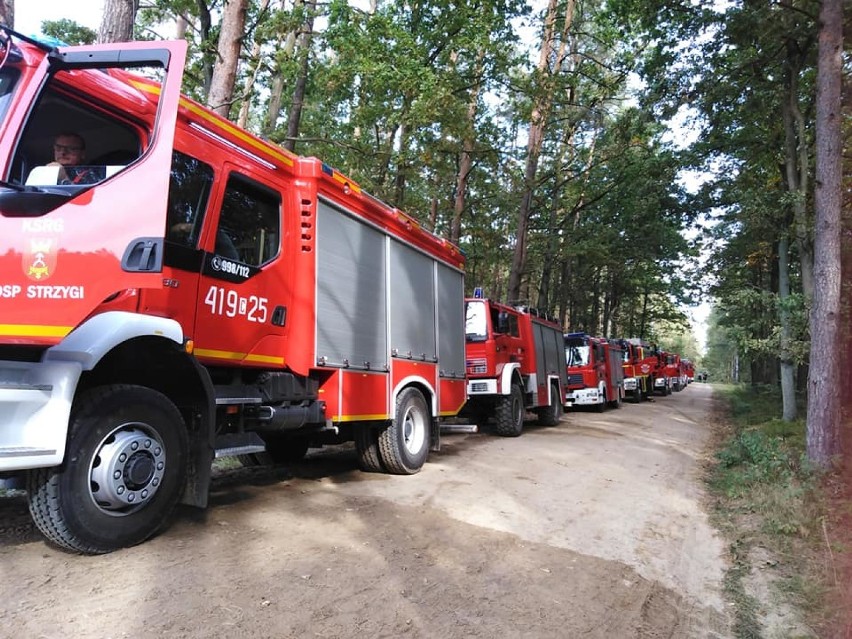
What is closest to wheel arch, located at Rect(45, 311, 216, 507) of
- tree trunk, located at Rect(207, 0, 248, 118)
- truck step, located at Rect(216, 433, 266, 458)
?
truck step, located at Rect(216, 433, 266, 458)

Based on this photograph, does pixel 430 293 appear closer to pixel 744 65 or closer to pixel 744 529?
pixel 744 529

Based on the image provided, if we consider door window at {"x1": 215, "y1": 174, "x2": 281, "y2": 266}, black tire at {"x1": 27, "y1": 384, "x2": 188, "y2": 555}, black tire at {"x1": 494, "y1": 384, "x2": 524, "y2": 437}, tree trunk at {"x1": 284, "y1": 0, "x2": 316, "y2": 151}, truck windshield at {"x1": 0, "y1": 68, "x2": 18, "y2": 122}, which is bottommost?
black tire at {"x1": 494, "y1": 384, "x2": 524, "y2": 437}

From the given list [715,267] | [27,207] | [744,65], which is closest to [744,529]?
[27,207]

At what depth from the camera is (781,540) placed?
505 cm

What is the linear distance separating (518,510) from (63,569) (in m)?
3.87

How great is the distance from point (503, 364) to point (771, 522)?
261 inches

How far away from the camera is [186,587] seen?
3.40m

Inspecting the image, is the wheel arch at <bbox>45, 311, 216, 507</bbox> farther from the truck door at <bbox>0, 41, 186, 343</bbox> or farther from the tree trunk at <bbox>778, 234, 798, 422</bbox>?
the tree trunk at <bbox>778, 234, 798, 422</bbox>

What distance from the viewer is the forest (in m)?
8.63

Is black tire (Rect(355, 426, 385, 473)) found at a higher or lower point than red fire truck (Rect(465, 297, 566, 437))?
lower

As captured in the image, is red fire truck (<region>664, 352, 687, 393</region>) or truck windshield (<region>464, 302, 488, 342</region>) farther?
red fire truck (<region>664, 352, 687, 393</region>)

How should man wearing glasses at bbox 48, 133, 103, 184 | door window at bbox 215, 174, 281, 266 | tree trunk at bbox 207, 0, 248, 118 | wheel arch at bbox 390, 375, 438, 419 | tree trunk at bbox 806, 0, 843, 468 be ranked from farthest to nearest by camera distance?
tree trunk at bbox 207, 0, 248, 118 → tree trunk at bbox 806, 0, 843, 468 → wheel arch at bbox 390, 375, 438, 419 → door window at bbox 215, 174, 281, 266 → man wearing glasses at bbox 48, 133, 103, 184

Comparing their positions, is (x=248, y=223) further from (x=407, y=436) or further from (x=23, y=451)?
(x=407, y=436)

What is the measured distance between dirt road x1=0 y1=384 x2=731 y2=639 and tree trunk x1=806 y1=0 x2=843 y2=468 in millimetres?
2280
